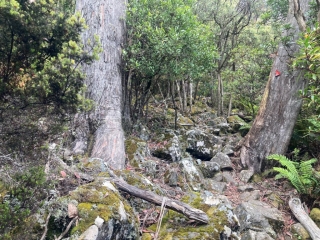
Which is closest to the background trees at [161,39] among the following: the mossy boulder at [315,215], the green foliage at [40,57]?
the green foliage at [40,57]

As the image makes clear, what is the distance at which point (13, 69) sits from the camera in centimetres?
277

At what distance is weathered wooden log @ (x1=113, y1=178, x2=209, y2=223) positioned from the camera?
11.8ft

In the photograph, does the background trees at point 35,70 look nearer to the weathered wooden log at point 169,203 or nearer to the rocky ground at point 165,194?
the rocky ground at point 165,194


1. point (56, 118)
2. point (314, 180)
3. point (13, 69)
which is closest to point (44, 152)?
point (56, 118)

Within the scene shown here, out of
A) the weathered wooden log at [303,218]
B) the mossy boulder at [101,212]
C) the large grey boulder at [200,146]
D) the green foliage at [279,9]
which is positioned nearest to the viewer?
the mossy boulder at [101,212]

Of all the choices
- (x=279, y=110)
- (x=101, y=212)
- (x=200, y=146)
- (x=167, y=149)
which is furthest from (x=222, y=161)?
(x=101, y=212)

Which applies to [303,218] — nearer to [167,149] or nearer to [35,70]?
[167,149]

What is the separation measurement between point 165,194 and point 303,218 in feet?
9.37

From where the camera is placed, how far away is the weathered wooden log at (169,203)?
361 cm

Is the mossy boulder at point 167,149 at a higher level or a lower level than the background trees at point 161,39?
lower

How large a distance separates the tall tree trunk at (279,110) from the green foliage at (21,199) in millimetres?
6445

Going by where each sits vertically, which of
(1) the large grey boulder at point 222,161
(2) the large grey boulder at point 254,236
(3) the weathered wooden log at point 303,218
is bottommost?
(3) the weathered wooden log at point 303,218

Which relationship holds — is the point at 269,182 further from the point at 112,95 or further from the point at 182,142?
the point at 112,95

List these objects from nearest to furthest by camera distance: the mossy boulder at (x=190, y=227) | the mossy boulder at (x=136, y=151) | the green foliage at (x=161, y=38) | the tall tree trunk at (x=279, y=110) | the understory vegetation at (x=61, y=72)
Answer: the understory vegetation at (x=61, y=72) → the mossy boulder at (x=190, y=227) → the mossy boulder at (x=136, y=151) → the green foliage at (x=161, y=38) → the tall tree trunk at (x=279, y=110)
